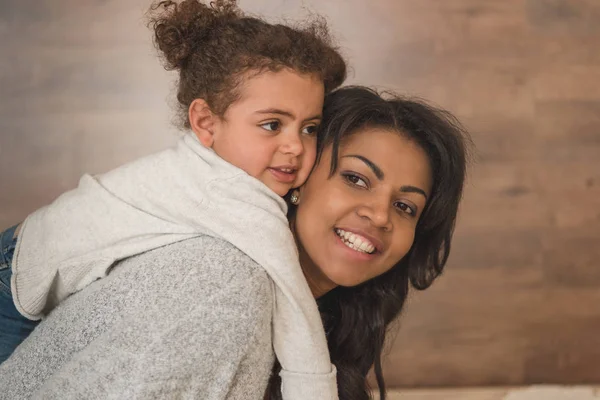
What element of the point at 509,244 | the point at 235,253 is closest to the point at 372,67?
the point at 509,244

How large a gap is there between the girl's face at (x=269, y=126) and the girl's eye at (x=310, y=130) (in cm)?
4

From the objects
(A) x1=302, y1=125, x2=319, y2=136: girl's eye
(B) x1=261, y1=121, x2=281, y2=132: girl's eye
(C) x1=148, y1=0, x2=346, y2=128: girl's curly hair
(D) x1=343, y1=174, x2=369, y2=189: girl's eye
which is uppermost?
(C) x1=148, y1=0, x2=346, y2=128: girl's curly hair

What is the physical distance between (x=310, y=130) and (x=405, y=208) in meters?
0.27

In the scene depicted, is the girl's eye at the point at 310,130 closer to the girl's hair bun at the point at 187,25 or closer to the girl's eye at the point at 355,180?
the girl's eye at the point at 355,180

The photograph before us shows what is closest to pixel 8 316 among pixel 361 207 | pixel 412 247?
pixel 361 207

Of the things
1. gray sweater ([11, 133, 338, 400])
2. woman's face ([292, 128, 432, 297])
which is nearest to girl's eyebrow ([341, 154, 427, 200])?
woman's face ([292, 128, 432, 297])

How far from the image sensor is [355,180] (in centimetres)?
137

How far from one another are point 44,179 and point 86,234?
3.38 feet

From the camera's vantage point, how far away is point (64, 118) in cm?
208

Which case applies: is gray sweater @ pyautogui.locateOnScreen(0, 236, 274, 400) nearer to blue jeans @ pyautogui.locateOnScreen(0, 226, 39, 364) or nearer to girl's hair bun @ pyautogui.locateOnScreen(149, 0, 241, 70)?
blue jeans @ pyautogui.locateOnScreen(0, 226, 39, 364)

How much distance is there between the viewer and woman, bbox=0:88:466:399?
93 cm

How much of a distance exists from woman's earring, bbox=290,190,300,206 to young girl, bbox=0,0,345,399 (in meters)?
0.07

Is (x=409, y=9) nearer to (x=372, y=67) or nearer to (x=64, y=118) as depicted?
(x=372, y=67)

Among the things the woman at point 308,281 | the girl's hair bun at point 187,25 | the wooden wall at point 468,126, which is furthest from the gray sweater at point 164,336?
the wooden wall at point 468,126
